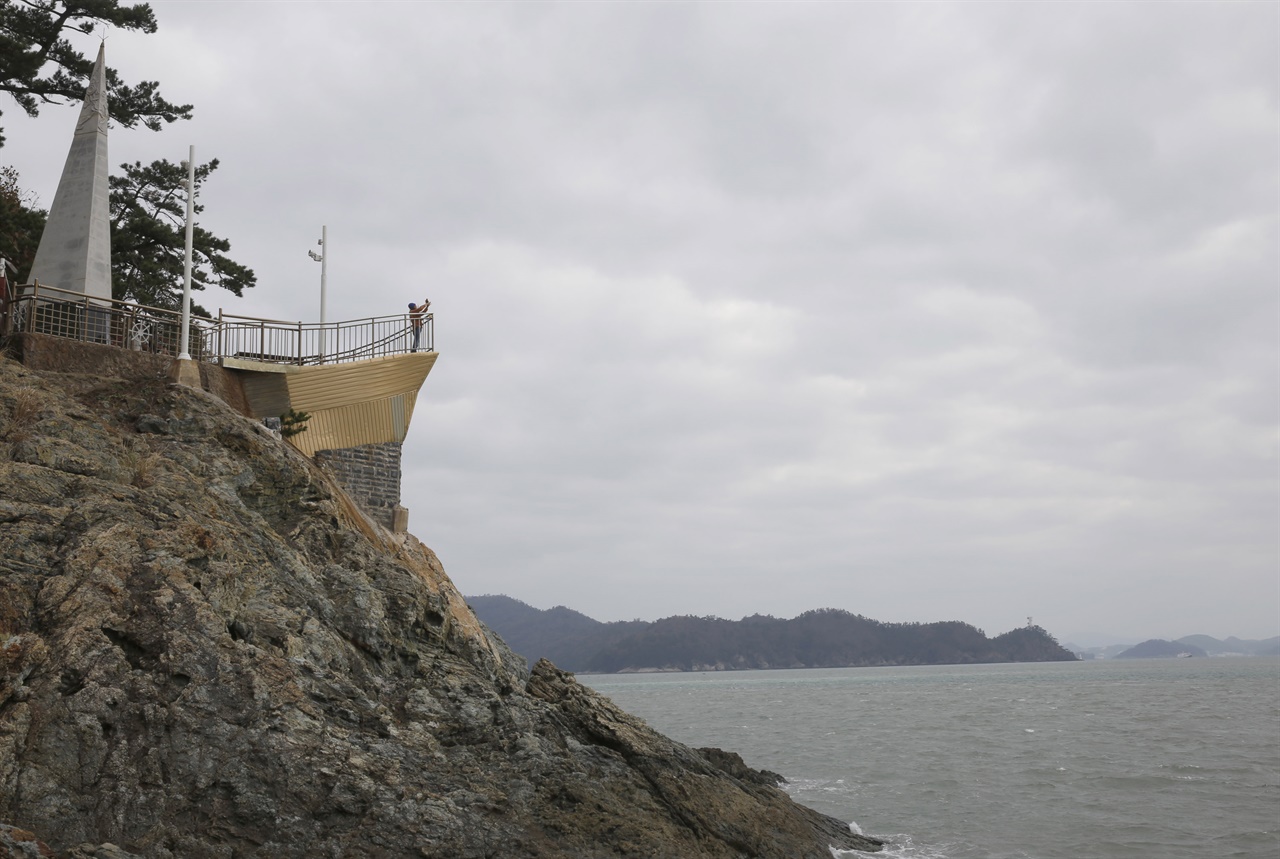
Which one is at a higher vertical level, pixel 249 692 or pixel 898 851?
pixel 249 692

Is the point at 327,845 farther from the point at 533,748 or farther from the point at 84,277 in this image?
the point at 84,277

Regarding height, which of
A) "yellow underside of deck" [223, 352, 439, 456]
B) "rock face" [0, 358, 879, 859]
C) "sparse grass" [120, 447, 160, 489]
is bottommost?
"rock face" [0, 358, 879, 859]

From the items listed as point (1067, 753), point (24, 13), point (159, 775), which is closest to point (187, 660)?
point (159, 775)

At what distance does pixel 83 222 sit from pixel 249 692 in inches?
519

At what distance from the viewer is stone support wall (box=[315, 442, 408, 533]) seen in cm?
2098

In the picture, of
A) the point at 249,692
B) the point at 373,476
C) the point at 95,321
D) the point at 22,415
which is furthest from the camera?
the point at 373,476

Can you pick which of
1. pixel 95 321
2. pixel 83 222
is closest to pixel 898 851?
pixel 95 321

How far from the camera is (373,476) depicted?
21531 millimetres

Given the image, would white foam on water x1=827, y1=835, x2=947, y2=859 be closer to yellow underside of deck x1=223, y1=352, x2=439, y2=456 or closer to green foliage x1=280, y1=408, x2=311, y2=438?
yellow underside of deck x1=223, y1=352, x2=439, y2=456

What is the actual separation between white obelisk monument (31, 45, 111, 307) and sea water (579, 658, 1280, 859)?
19.1 meters

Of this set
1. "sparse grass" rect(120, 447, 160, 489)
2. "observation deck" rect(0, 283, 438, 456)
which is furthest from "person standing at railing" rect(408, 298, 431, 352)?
"sparse grass" rect(120, 447, 160, 489)

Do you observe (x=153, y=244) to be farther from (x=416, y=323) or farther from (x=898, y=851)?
(x=898, y=851)

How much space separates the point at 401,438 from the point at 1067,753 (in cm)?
2342

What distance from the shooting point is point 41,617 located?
10.8 metres
